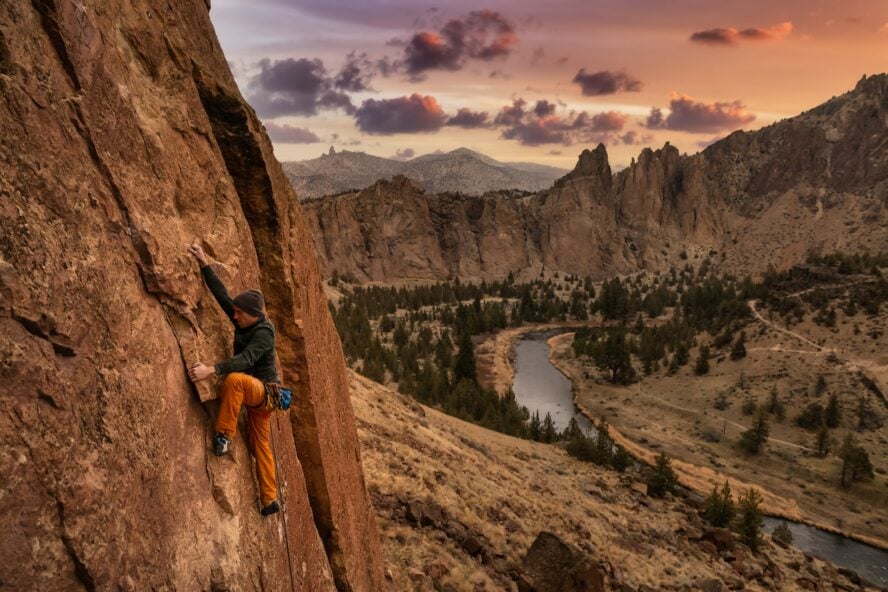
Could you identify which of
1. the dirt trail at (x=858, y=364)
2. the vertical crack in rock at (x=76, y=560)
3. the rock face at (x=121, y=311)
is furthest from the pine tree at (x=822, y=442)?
the vertical crack in rock at (x=76, y=560)

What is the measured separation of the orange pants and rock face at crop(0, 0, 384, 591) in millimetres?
142

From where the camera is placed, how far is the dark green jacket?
5.99 metres

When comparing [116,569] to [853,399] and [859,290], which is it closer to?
[853,399]

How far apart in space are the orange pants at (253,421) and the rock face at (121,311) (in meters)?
0.14

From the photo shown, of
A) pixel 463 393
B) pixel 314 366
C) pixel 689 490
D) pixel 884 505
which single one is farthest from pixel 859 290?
pixel 314 366

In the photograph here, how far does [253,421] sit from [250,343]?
0.93m

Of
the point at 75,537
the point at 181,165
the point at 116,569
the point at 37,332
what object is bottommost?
the point at 116,569

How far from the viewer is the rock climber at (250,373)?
Result: 226 inches

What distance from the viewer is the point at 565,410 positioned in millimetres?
74125

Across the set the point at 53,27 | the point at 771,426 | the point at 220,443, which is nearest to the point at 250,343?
the point at 220,443

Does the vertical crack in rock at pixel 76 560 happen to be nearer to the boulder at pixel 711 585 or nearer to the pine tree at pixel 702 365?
the boulder at pixel 711 585

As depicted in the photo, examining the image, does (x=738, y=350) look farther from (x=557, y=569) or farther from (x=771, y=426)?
(x=557, y=569)

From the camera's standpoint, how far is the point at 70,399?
4.11 m

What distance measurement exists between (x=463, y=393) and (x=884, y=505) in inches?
1621
